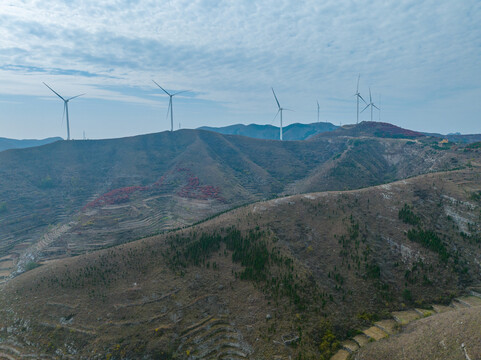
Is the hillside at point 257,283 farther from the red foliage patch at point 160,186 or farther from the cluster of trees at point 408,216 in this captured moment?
the red foliage patch at point 160,186

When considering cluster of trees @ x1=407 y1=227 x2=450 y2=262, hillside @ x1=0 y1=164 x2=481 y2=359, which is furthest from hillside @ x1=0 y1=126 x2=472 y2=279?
cluster of trees @ x1=407 y1=227 x2=450 y2=262

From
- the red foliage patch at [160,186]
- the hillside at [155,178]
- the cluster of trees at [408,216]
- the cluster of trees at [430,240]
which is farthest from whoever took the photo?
the red foliage patch at [160,186]

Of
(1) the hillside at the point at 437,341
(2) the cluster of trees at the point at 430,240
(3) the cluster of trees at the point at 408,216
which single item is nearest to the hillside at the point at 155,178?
(3) the cluster of trees at the point at 408,216

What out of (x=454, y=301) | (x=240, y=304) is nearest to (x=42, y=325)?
(x=240, y=304)

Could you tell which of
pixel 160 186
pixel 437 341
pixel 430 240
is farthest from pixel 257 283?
pixel 160 186

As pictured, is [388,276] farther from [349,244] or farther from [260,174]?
[260,174]

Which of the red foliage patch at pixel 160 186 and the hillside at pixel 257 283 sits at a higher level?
the red foliage patch at pixel 160 186

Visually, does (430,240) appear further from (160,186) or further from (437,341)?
(160,186)
